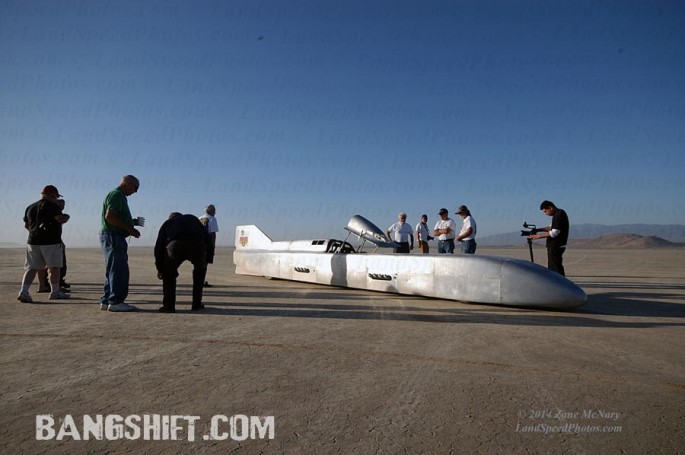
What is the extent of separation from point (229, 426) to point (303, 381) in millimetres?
770

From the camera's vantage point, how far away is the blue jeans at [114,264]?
5945mm

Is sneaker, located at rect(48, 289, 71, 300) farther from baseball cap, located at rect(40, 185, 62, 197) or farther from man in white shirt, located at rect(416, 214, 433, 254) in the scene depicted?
man in white shirt, located at rect(416, 214, 433, 254)

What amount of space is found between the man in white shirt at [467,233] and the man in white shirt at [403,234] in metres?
1.94

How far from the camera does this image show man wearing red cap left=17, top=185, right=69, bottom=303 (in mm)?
6828

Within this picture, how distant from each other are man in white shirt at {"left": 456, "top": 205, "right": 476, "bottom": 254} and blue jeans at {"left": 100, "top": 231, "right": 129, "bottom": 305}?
7.34 m

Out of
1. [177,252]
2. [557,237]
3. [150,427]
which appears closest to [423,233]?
[557,237]

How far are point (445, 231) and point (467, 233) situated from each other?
0.98 m

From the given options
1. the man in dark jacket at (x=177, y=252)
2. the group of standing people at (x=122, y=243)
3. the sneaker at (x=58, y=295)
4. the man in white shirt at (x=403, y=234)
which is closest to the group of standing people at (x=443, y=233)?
the man in white shirt at (x=403, y=234)

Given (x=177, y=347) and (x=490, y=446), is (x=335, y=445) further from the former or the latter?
(x=177, y=347)

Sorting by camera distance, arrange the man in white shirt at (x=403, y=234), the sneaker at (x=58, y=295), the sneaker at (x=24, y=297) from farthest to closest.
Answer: the man in white shirt at (x=403, y=234) < the sneaker at (x=58, y=295) < the sneaker at (x=24, y=297)

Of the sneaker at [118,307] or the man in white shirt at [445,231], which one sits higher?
the man in white shirt at [445,231]

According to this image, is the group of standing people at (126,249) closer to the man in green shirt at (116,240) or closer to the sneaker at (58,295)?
the man in green shirt at (116,240)

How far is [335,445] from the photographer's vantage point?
203cm

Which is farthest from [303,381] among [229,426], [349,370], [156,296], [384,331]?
[156,296]
